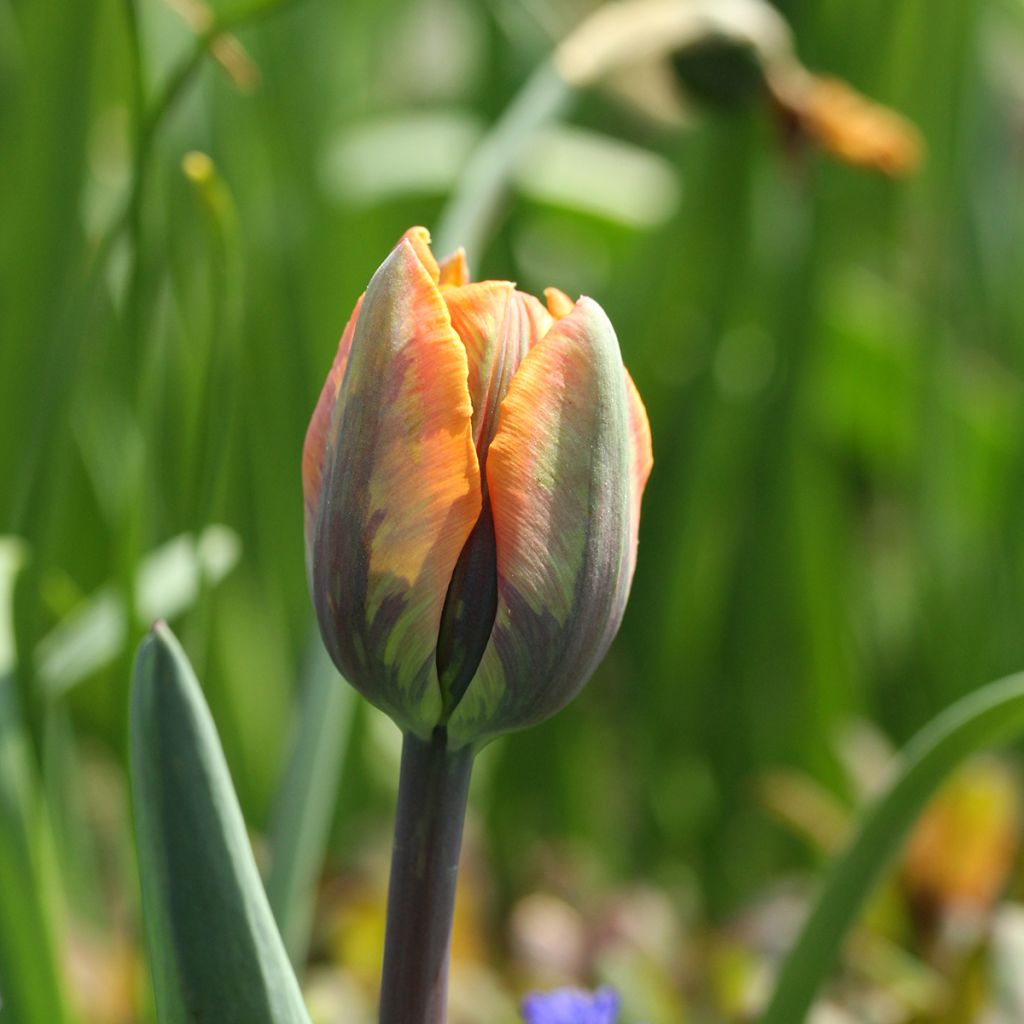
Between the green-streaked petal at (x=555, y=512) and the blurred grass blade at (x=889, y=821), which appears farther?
the blurred grass blade at (x=889, y=821)

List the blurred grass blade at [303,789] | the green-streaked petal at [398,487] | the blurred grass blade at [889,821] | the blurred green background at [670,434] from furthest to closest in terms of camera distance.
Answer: the blurred green background at [670,434] → the blurred grass blade at [303,789] → the blurred grass blade at [889,821] → the green-streaked petal at [398,487]

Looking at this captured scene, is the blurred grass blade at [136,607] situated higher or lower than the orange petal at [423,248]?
lower

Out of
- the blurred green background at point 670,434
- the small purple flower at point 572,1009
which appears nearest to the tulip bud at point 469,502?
the small purple flower at point 572,1009

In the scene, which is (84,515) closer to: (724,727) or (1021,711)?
(724,727)

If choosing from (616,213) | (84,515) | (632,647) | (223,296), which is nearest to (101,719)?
(84,515)

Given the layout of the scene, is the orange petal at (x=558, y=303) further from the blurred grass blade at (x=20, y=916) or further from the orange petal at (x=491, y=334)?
the blurred grass blade at (x=20, y=916)

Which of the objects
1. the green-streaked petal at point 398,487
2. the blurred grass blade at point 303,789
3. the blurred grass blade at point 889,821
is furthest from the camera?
the blurred grass blade at point 303,789

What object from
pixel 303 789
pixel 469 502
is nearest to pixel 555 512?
pixel 469 502
